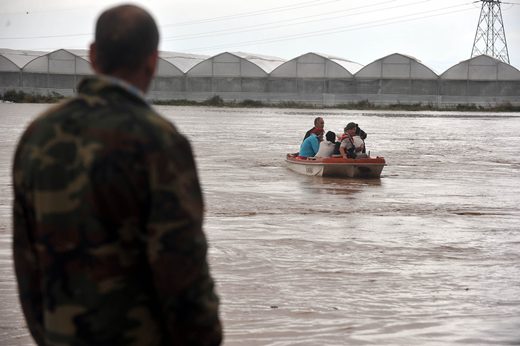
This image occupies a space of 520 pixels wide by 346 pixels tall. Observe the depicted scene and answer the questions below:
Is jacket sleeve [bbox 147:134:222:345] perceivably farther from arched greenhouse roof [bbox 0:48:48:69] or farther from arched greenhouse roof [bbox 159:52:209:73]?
arched greenhouse roof [bbox 0:48:48:69]

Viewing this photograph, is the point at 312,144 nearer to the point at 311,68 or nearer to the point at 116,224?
the point at 116,224

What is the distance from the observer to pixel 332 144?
1884 cm

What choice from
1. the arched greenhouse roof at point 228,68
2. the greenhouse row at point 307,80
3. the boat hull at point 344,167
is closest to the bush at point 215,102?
the greenhouse row at point 307,80

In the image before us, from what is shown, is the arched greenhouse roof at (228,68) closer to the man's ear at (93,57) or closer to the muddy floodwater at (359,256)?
the muddy floodwater at (359,256)

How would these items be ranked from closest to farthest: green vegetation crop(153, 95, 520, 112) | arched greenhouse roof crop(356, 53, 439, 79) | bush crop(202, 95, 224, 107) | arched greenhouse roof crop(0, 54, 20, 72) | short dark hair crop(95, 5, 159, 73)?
short dark hair crop(95, 5, 159, 73), arched greenhouse roof crop(356, 53, 439, 79), green vegetation crop(153, 95, 520, 112), bush crop(202, 95, 224, 107), arched greenhouse roof crop(0, 54, 20, 72)

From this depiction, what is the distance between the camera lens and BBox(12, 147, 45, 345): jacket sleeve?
2.81 m

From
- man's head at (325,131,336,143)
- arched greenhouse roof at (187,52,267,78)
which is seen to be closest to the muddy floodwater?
man's head at (325,131,336,143)

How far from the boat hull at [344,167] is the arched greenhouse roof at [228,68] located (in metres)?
44.4

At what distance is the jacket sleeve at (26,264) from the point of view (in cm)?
281

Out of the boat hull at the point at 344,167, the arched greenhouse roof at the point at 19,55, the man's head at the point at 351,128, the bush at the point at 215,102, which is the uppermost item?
the arched greenhouse roof at the point at 19,55

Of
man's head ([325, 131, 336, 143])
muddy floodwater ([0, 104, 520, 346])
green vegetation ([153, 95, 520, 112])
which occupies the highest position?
green vegetation ([153, 95, 520, 112])

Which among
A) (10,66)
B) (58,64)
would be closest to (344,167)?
(58,64)

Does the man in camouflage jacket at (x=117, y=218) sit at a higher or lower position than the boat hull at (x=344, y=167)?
higher

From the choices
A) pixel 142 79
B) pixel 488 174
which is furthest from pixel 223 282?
pixel 488 174
